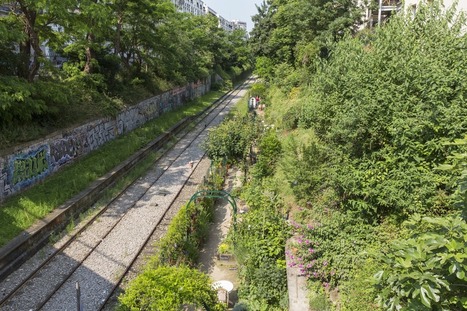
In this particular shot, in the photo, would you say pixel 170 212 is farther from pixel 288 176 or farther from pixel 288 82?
pixel 288 82

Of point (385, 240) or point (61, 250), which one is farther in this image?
point (61, 250)

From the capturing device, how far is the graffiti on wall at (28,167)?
1404cm

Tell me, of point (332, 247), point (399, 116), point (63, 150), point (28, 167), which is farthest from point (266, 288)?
point (63, 150)

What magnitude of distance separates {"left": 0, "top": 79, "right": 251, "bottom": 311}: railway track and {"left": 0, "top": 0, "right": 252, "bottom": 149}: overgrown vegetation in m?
5.00

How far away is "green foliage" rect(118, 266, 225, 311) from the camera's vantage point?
691cm

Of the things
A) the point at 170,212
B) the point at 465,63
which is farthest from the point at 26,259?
the point at 465,63

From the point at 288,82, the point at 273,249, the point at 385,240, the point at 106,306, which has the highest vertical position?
the point at 288,82

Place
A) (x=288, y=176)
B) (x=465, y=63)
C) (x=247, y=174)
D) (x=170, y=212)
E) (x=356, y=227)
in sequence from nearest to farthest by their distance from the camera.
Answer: (x=465, y=63), (x=356, y=227), (x=288, y=176), (x=170, y=212), (x=247, y=174)

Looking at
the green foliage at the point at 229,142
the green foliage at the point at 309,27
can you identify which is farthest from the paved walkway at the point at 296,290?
the green foliage at the point at 309,27

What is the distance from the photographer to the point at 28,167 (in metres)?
14.9

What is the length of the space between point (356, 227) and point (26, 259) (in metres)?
9.55

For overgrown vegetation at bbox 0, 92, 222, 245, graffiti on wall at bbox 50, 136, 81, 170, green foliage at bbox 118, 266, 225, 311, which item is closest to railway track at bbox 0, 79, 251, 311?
green foliage at bbox 118, 266, 225, 311

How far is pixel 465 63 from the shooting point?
8055 millimetres

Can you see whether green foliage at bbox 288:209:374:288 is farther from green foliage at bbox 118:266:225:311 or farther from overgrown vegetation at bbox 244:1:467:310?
green foliage at bbox 118:266:225:311
